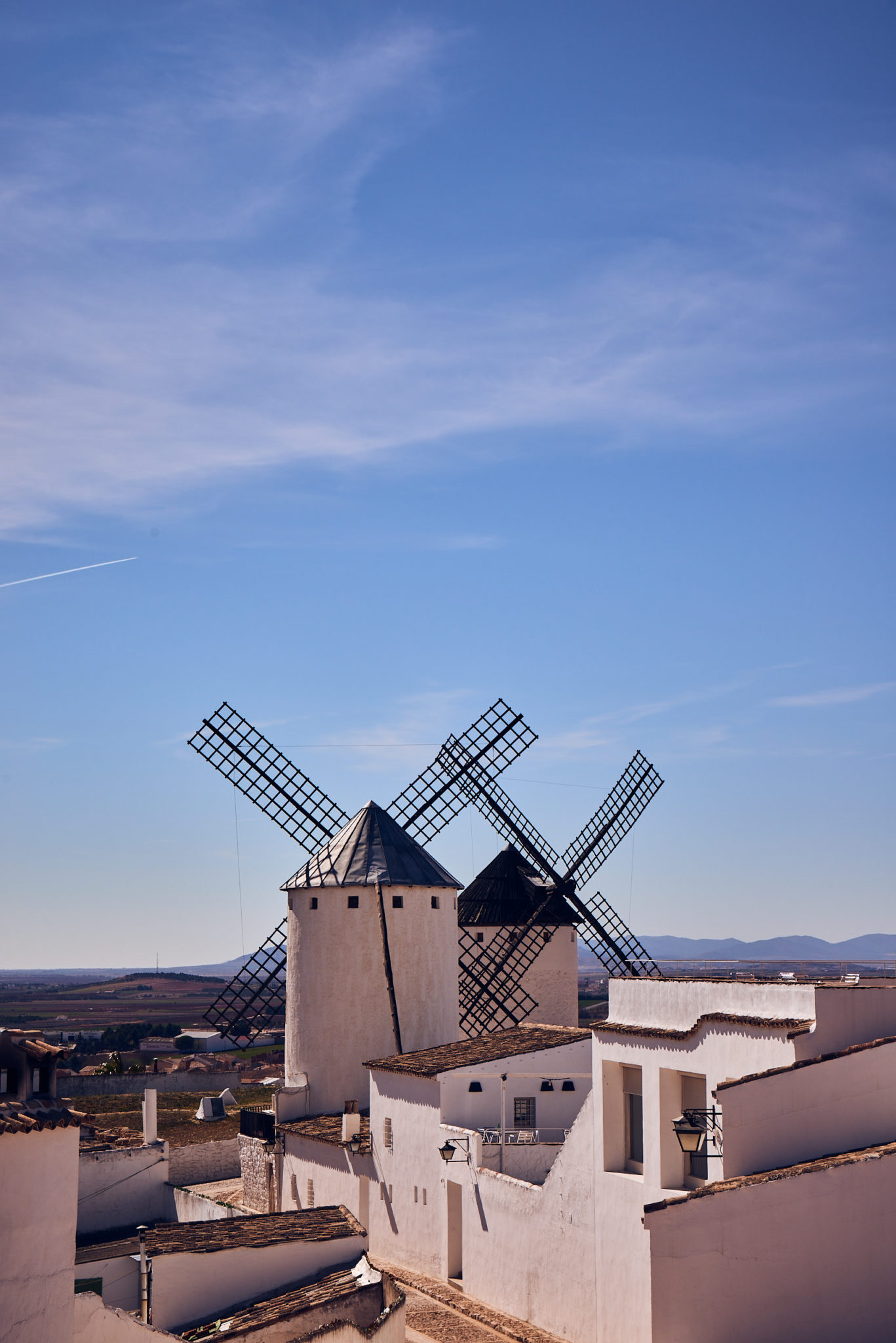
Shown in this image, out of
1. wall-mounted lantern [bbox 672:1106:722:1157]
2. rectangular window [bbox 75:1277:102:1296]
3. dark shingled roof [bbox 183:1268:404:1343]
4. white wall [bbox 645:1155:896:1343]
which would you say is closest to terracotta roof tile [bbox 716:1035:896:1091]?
wall-mounted lantern [bbox 672:1106:722:1157]

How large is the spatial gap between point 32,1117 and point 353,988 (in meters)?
17.2

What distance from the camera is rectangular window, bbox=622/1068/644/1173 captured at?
16641mm

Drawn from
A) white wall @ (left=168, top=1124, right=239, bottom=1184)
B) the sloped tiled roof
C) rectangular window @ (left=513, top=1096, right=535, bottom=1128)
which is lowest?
white wall @ (left=168, top=1124, right=239, bottom=1184)

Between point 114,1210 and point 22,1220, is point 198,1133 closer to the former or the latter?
point 114,1210

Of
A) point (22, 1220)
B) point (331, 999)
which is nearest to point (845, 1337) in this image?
point (22, 1220)

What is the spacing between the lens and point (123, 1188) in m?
22.5

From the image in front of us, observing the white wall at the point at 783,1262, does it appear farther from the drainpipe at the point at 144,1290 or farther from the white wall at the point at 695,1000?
the drainpipe at the point at 144,1290

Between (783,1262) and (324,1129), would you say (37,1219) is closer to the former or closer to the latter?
(783,1262)

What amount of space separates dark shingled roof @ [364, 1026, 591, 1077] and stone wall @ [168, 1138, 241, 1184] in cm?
713

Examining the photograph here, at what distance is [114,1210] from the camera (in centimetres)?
2245

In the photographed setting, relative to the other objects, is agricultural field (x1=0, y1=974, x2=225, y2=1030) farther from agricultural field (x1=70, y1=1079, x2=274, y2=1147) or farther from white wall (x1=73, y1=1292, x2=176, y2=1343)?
white wall (x1=73, y1=1292, x2=176, y2=1343)

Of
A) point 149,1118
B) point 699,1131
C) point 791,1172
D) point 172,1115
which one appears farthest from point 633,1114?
point 172,1115

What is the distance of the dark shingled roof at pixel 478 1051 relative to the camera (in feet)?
73.5

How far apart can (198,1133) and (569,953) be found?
37.5 ft
